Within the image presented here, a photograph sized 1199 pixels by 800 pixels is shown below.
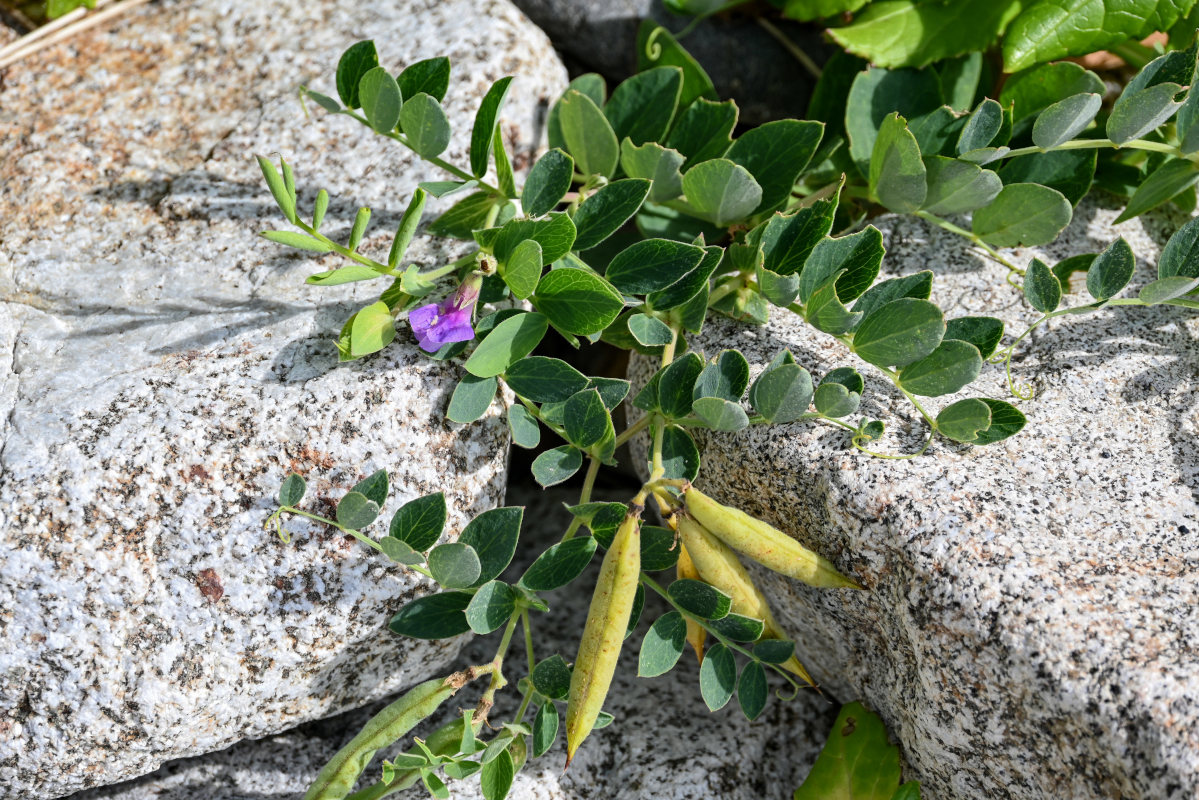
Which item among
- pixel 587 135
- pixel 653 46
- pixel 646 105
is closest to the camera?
pixel 587 135

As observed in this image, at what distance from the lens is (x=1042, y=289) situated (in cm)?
133

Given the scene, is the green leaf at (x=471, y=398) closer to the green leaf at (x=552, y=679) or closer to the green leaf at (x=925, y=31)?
the green leaf at (x=552, y=679)

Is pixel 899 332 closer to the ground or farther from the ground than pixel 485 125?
closer to the ground

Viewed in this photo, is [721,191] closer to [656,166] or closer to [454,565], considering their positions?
[656,166]

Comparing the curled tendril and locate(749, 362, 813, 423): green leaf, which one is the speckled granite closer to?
locate(749, 362, 813, 423): green leaf

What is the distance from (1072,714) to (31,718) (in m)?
1.28

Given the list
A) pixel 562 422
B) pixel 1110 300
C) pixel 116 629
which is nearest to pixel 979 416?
pixel 1110 300

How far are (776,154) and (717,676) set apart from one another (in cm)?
78

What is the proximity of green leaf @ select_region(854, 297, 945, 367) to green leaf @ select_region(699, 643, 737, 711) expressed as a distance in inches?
17.8

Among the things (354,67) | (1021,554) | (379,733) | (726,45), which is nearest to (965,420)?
(1021,554)

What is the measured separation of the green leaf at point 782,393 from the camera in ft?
3.90

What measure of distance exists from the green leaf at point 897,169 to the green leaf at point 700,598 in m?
0.66

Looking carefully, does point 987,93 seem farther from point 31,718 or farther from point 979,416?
point 31,718

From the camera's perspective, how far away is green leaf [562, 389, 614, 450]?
4.03ft
